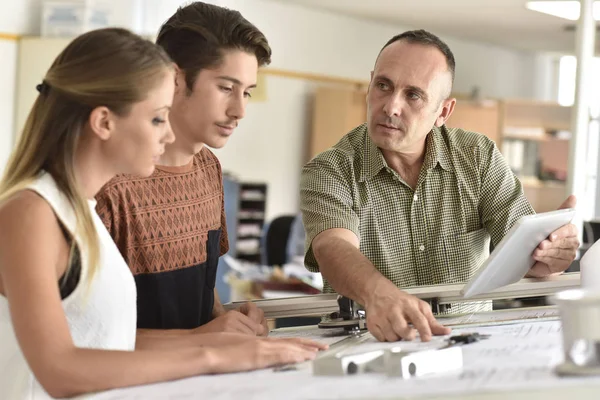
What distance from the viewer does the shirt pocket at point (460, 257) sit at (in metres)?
2.38

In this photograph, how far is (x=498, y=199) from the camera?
7.84 feet

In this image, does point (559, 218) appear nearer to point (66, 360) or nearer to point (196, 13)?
point (196, 13)

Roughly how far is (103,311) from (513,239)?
767 mm

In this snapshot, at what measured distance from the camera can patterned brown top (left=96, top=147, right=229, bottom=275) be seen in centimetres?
183

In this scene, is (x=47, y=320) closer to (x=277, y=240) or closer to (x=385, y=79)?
(x=385, y=79)

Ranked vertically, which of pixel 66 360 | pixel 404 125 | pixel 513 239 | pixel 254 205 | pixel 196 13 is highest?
pixel 196 13

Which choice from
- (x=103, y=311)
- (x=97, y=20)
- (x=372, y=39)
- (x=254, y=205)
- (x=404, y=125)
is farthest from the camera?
(x=372, y=39)

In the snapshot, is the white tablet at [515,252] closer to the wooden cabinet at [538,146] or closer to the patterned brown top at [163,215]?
the patterned brown top at [163,215]

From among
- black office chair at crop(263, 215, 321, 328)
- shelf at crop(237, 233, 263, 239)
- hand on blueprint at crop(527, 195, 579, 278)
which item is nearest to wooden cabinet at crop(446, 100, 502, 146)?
shelf at crop(237, 233, 263, 239)

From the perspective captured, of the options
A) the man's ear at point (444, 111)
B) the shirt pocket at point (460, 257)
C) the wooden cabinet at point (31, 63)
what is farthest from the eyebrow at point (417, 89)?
the wooden cabinet at point (31, 63)

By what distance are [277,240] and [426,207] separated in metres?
4.39

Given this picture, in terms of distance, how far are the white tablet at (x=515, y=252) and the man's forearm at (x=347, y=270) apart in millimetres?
181

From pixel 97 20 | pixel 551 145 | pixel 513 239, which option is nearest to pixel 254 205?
pixel 97 20

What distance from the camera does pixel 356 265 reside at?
2.01 m
